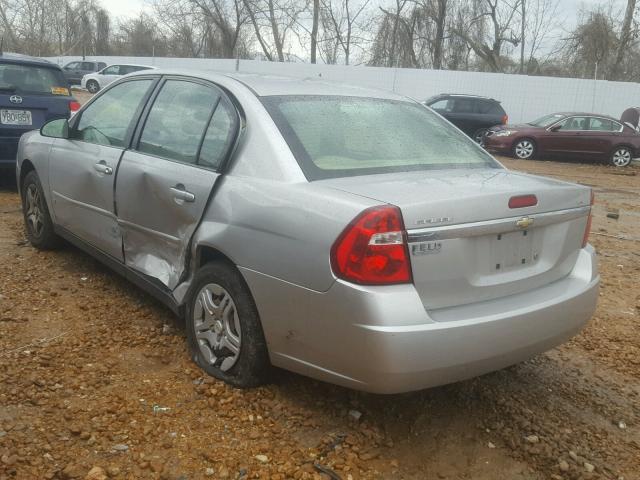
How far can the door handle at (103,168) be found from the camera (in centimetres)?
395

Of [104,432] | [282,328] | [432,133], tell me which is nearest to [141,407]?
[104,432]

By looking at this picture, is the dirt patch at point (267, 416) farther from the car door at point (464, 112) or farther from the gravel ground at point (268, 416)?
the car door at point (464, 112)

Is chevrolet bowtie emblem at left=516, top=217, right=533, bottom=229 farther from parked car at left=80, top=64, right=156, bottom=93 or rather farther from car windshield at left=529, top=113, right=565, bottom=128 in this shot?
parked car at left=80, top=64, right=156, bottom=93

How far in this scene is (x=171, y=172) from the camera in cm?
345

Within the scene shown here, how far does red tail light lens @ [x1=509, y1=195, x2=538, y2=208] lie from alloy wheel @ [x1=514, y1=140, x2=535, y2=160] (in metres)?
15.4

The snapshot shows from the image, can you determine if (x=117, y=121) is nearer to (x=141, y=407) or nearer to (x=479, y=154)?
(x=141, y=407)

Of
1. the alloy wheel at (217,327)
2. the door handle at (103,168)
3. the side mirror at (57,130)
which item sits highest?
the side mirror at (57,130)

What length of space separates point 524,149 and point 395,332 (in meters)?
16.2

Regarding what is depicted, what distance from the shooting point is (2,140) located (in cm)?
720

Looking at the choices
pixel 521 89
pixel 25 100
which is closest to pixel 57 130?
pixel 25 100

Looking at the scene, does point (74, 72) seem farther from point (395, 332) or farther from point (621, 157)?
point (395, 332)

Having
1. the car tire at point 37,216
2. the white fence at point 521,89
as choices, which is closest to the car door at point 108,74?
the white fence at point 521,89

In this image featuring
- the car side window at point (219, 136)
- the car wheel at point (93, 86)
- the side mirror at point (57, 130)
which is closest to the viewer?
the car side window at point (219, 136)

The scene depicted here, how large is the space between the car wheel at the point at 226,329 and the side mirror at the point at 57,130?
6.48ft
